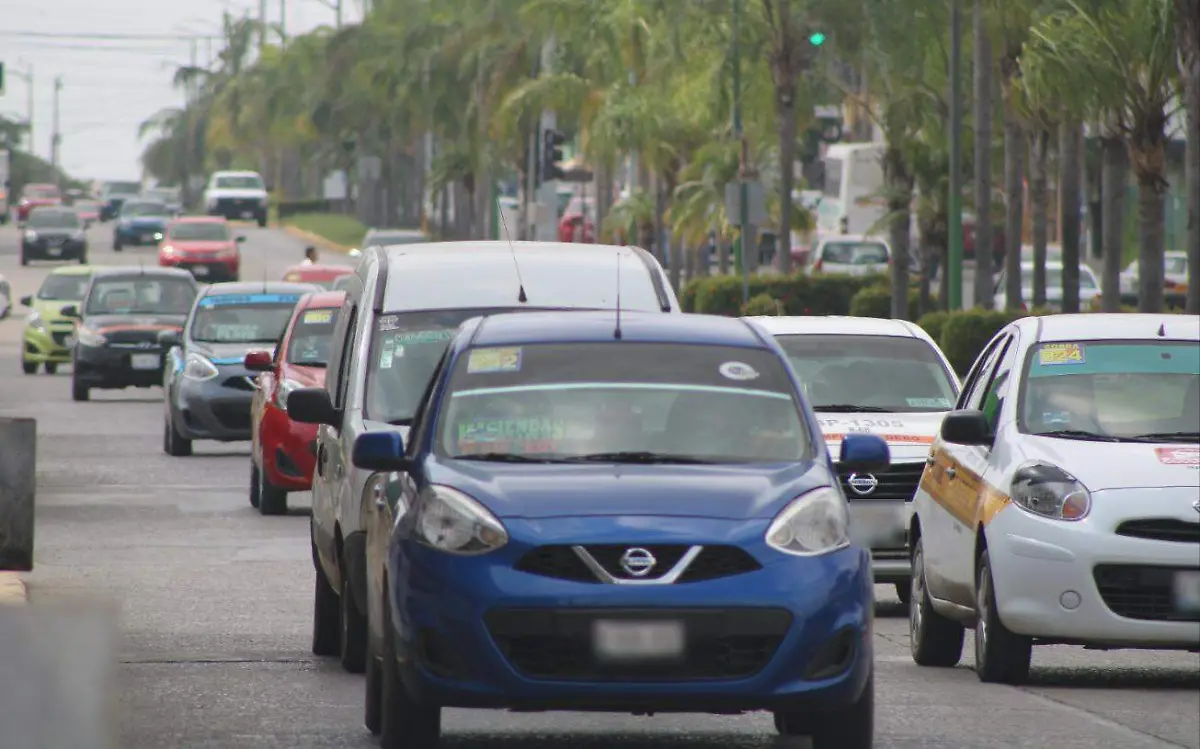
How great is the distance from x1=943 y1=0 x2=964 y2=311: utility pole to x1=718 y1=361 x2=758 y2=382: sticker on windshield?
85.9 ft

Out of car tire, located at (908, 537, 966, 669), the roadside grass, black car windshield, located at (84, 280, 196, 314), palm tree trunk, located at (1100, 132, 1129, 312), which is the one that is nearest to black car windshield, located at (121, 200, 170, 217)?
the roadside grass

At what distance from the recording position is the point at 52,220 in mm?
85750

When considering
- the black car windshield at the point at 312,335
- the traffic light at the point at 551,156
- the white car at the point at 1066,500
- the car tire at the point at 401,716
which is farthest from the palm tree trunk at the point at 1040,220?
the car tire at the point at 401,716

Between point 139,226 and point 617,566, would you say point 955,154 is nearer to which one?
point 617,566

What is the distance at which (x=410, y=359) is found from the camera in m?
11.8

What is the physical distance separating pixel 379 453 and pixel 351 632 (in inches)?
98.7

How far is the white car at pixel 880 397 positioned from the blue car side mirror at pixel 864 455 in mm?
4950

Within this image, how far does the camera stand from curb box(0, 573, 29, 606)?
14.1m

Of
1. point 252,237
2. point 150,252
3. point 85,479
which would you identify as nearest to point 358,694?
point 85,479

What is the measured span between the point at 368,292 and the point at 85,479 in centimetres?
1330

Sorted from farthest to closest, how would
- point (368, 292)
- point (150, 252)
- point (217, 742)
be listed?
point (150, 252) → point (368, 292) → point (217, 742)

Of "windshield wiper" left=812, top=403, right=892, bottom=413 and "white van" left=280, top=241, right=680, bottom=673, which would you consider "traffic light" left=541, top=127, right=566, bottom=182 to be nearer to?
"windshield wiper" left=812, top=403, right=892, bottom=413

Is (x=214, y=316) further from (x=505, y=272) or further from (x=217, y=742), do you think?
(x=217, y=742)

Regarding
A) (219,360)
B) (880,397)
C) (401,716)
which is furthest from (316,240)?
(401,716)
